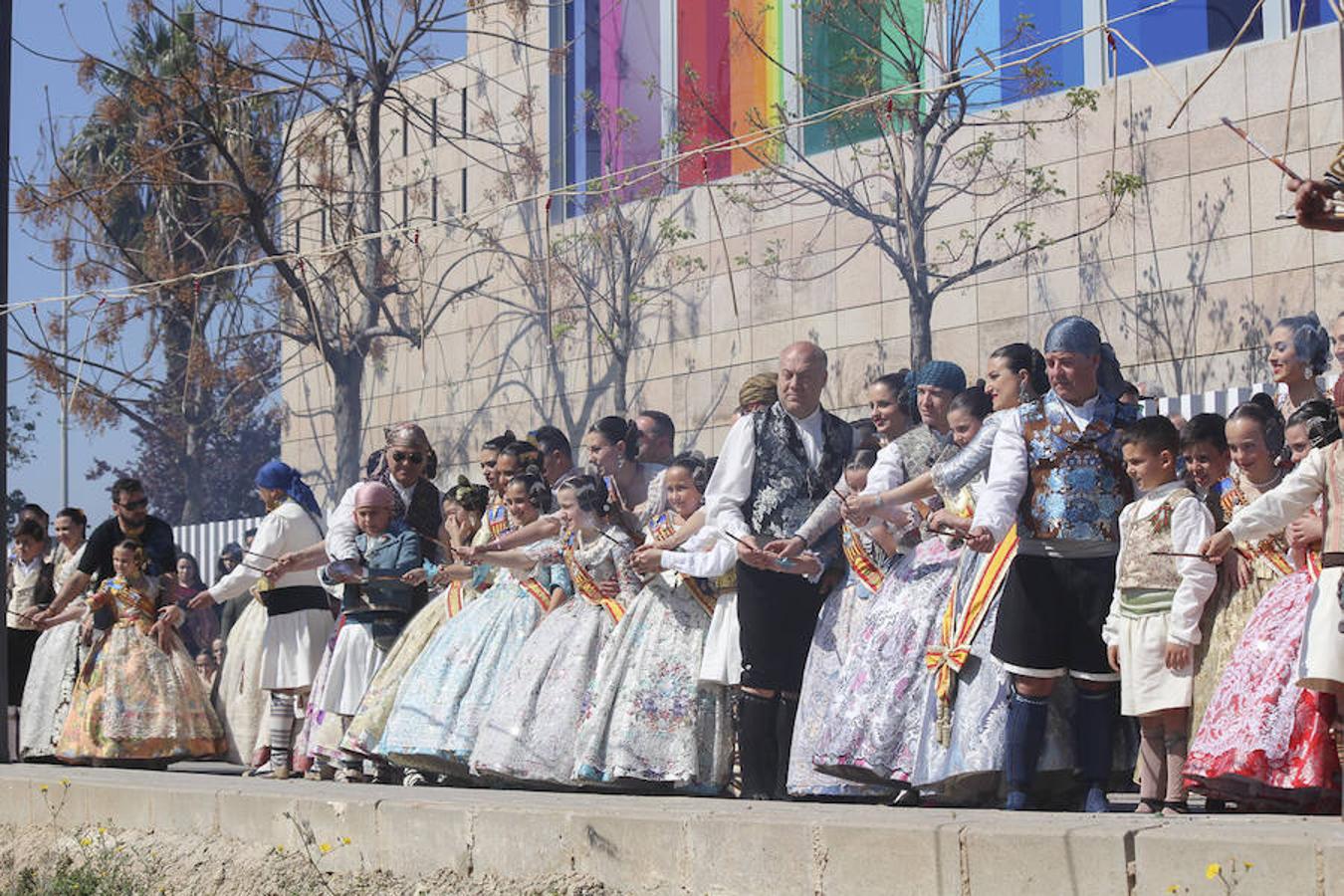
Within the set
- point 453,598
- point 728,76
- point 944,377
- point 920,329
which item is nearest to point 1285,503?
point 944,377

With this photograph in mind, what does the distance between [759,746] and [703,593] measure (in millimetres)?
786

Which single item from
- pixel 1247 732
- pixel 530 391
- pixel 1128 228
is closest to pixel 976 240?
pixel 1128 228

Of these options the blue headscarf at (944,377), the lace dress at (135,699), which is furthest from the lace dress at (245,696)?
the blue headscarf at (944,377)

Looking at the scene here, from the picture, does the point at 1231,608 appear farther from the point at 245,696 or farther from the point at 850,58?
the point at 850,58

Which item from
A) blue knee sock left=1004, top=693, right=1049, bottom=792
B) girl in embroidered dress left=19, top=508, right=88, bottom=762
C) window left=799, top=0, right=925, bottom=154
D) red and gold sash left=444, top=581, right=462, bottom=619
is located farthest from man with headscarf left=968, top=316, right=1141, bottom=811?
window left=799, top=0, right=925, bottom=154

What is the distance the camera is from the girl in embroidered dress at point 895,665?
7.08 m

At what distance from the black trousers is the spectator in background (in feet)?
6.58

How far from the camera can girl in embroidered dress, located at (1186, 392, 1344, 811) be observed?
579 cm

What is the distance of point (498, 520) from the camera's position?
31.0 ft

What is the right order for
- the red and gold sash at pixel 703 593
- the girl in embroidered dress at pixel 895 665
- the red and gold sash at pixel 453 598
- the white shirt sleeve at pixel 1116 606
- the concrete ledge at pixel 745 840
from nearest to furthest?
the concrete ledge at pixel 745 840
the white shirt sleeve at pixel 1116 606
the girl in embroidered dress at pixel 895 665
the red and gold sash at pixel 703 593
the red and gold sash at pixel 453 598

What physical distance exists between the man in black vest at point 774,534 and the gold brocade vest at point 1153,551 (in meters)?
1.37

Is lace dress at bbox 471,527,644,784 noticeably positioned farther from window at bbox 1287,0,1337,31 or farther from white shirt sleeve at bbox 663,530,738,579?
window at bbox 1287,0,1337,31

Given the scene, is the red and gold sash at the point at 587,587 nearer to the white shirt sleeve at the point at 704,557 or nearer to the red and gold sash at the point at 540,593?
the red and gold sash at the point at 540,593

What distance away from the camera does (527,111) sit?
21844 mm
